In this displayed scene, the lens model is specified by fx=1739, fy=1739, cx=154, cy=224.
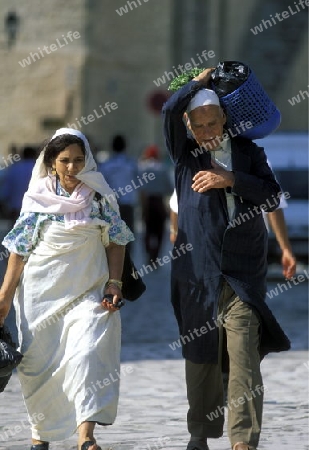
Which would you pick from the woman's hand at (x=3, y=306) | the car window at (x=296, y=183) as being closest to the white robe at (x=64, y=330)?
the woman's hand at (x=3, y=306)

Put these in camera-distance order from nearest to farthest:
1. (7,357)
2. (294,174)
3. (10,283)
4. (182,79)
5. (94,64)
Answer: (7,357), (10,283), (182,79), (294,174), (94,64)

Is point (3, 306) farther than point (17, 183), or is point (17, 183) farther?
point (17, 183)

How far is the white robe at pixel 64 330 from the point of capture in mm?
8648

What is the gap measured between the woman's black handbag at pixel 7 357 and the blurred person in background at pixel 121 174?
11.6 m

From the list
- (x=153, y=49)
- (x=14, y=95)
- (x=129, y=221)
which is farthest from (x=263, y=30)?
(x=129, y=221)

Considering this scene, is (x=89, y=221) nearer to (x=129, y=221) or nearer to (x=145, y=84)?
(x=129, y=221)

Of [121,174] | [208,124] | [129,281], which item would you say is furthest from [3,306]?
[121,174]

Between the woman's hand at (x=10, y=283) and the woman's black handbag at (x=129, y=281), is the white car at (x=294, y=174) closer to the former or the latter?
the woman's black handbag at (x=129, y=281)

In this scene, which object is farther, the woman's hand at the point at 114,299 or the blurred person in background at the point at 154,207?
the blurred person in background at the point at 154,207

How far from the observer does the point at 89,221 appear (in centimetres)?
880

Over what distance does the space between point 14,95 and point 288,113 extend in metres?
11.8

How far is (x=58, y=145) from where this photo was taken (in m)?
8.83

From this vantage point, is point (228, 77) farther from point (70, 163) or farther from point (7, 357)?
point (7, 357)

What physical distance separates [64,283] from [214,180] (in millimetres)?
936
